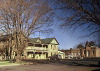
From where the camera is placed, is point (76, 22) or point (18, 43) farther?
point (18, 43)

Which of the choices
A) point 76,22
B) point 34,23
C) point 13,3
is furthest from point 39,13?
point 76,22

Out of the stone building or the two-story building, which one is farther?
the two-story building

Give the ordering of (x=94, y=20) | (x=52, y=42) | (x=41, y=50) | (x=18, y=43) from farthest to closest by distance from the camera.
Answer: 1. (x=52, y=42)
2. (x=41, y=50)
3. (x=18, y=43)
4. (x=94, y=20)

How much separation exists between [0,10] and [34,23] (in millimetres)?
6929

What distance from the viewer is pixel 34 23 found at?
3378 centimetres

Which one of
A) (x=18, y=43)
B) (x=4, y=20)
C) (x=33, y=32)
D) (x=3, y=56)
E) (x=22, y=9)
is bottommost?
(x=3, y=56)

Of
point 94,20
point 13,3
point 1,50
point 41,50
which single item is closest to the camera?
point 94,20

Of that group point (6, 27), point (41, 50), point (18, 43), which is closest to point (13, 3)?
point (6, 27)

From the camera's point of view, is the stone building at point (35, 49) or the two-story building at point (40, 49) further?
the two-story building at point (40, 49)

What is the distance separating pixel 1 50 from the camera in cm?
4469

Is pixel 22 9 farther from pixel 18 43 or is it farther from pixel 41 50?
pixel 41 50

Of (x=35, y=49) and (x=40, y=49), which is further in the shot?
(x=40, y=49)

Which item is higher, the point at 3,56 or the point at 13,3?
the point at 13,3

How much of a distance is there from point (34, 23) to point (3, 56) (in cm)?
1686
